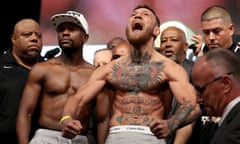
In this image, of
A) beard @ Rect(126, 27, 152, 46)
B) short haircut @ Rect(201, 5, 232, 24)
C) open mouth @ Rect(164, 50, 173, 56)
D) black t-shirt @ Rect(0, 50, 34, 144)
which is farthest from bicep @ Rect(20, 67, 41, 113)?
short haircut @ Rect(201, 5, 232, 24)

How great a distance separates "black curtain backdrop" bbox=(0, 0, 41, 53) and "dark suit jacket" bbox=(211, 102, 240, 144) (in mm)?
3656

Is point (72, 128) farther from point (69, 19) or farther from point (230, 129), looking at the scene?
point (230, 129)

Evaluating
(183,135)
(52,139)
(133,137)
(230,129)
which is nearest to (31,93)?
(52,139)

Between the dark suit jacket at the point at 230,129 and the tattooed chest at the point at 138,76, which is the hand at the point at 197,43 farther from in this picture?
the dark suit jacket at the point at 230,129

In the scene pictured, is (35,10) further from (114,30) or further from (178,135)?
(178,135)

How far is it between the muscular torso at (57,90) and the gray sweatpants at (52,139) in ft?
0.13

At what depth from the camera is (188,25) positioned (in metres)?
4.66

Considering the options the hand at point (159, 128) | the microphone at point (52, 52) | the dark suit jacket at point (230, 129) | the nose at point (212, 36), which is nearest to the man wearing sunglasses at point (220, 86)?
the dark suit jacket at point (230, 129)

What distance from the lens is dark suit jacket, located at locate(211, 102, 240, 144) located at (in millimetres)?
2102

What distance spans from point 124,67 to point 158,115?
0.33 m

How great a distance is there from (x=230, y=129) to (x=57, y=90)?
1.79 m

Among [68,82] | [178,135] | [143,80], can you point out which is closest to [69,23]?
[68,82]

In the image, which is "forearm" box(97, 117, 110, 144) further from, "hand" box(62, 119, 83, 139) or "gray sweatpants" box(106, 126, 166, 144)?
"hand" box(62, 119, 83, 139)

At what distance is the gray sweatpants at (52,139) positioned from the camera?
3627 mm
